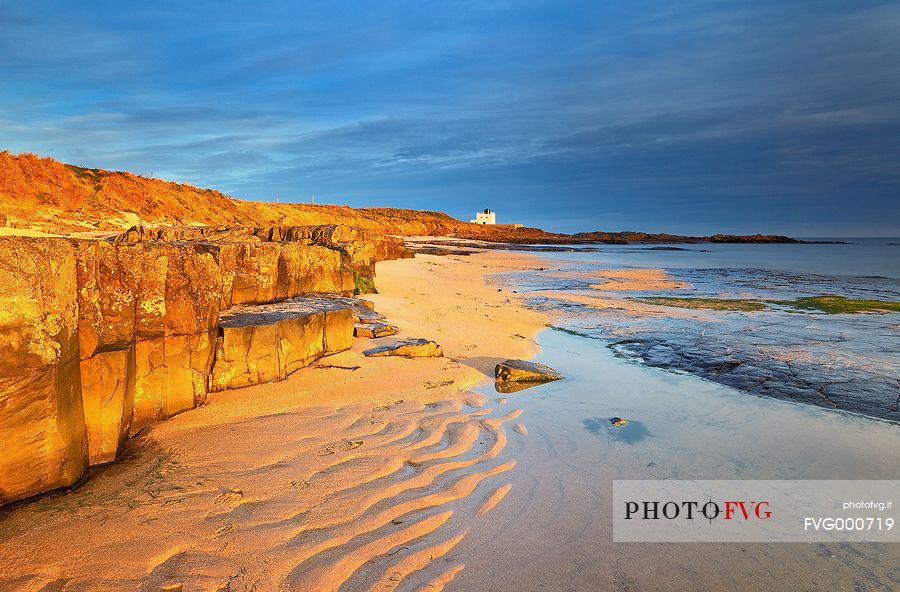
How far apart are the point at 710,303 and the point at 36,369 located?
16255mm

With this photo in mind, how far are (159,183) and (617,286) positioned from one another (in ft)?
118

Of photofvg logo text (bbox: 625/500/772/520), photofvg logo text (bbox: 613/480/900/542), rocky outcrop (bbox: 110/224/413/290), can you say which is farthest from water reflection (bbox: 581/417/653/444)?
rocky outcrop (bbox: 110/224/413/290)

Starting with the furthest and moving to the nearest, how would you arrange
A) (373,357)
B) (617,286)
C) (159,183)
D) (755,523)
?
1. (159,183)
2. (617,286)
3. (373,357)
4. (755,523)

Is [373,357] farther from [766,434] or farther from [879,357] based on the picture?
[879,357]

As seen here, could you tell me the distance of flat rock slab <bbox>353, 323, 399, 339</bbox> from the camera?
7.64m

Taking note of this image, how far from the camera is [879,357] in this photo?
839cm

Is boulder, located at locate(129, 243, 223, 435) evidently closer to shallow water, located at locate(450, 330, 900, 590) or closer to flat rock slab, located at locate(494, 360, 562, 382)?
shallow water, located at locate(450, 330, 900, 590)

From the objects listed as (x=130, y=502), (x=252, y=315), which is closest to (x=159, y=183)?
(x=252, y=315)

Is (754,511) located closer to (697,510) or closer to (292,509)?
→ (697,510)

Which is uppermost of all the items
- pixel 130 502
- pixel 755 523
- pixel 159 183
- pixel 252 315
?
pixel 159 183

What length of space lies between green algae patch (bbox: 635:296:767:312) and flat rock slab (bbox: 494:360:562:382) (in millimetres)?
9407

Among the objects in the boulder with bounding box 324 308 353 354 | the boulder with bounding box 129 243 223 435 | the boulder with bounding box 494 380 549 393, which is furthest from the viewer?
the boulder with bounding box 324 308 353 354

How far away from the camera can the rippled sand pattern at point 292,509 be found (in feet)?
8.91

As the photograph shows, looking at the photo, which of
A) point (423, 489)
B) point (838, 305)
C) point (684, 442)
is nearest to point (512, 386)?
point (684, 442)
